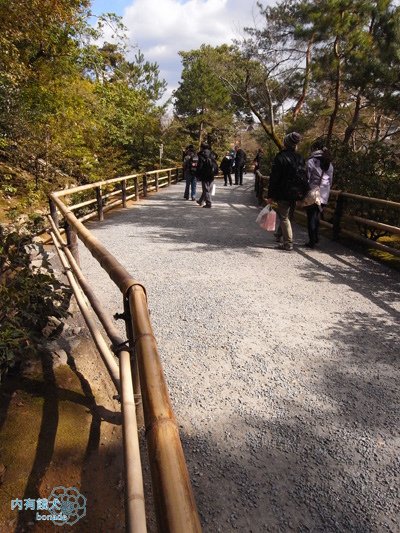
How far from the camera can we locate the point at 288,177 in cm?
528

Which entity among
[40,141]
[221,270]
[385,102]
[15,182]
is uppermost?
[385,102]

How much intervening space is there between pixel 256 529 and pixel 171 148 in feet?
72.1

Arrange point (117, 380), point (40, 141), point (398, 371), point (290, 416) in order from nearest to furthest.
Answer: point (117, 380) < point (290, 416) < point (398, 371) < point (40, 141)

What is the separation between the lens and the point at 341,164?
680 cm

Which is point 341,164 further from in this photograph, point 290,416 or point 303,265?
point 290,416

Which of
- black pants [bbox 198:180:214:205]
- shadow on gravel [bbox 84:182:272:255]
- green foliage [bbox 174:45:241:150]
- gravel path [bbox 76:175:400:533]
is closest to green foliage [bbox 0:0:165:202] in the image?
shadow on gravel [bbox 84:182:272:255]

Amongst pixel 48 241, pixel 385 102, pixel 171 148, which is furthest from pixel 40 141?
pixel 171 148

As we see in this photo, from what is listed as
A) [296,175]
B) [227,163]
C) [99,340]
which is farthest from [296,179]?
[227,163]

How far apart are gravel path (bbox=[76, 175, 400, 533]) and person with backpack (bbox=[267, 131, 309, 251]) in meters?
0.92

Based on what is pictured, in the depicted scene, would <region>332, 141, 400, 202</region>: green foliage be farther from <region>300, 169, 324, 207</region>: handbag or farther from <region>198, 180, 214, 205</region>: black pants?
<region>198, 180, 214, 205</region>: black pants

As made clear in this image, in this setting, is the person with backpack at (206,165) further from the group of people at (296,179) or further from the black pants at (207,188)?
the group of people at (296,179)

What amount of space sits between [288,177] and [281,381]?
357cm

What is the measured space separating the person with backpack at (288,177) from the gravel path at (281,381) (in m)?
0.92

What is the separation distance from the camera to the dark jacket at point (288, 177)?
5219 millimetres
